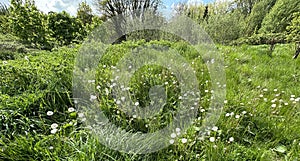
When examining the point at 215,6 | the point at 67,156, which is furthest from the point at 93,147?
→ the point at 215,6

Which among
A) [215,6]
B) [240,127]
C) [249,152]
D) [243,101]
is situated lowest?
[249,152]

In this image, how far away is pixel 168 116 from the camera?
5.92ft

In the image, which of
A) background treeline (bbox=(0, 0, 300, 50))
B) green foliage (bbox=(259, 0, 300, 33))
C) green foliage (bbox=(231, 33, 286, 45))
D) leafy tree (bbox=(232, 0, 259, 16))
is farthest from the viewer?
leafy tree (bbox=(232, 0, 259, 16))

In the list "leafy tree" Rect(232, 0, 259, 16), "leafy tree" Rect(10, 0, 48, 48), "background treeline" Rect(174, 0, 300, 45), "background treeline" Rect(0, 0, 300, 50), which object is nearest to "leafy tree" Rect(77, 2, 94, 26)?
"background treeline" Rect(0, 0, 300, 50)

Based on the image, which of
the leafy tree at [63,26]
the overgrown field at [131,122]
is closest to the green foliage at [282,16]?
the overgrown field at [131,122]

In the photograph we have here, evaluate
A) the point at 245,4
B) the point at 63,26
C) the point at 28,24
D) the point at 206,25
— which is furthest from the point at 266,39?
the point at 245,4

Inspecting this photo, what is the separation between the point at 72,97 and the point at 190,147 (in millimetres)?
1321

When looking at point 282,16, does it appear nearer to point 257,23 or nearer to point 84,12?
point 257,23

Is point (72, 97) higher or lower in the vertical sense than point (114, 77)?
lower

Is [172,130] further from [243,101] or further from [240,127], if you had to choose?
[243,101]

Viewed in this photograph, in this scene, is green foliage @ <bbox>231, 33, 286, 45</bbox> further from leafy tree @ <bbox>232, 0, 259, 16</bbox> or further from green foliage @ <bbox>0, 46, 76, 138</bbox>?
leafy tree @ <bbox>232, 0, 259, 16</bbox>

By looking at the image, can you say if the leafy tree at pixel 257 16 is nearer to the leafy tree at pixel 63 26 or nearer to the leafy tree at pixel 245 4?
the leafy tree at pixel 245 4

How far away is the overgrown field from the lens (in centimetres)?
132

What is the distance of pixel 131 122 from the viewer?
67.4 inches
